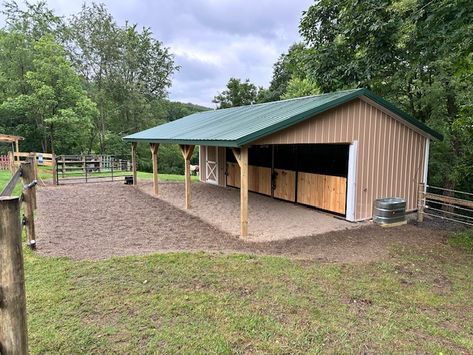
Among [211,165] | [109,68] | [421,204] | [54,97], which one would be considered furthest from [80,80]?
[421,204]

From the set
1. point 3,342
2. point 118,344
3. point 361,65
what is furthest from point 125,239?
point 361,65

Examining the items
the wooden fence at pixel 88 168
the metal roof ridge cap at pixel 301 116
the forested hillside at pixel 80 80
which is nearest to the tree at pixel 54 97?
the forested hillside at pixel 80 80

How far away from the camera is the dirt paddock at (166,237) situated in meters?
5.71

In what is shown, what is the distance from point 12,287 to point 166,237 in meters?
4.94

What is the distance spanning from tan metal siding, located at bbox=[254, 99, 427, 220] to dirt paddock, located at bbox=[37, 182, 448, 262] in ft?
3.54

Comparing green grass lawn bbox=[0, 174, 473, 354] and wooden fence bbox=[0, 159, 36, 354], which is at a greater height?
wooden fence bbox=[0, 159, 36, 354]

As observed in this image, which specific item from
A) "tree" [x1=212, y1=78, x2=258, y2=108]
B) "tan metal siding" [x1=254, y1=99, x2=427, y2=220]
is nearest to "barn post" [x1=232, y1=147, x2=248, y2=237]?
"tan metal siding" [x1=254, y1=99, x2=427, y2=220]

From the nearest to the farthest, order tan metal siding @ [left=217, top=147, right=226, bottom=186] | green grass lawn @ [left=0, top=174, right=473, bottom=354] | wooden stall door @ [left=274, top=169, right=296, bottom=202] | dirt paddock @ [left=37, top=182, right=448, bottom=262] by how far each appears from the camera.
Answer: green grass lawn @ [left=0, top=174, right=473, bottom=354]
dirt paddock @ [left=37, top=182, right=448, bottom=262]
wooden stall door @ [left=274, top=169, right=296, bottom=202]
tan metal siding @ [left=217, top=147, right=226, bottom=186]

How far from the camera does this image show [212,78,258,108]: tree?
35.0 m

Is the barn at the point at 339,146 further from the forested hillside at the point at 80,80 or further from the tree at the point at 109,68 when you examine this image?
the tree at the point at 109,68

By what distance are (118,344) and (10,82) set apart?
24084mm

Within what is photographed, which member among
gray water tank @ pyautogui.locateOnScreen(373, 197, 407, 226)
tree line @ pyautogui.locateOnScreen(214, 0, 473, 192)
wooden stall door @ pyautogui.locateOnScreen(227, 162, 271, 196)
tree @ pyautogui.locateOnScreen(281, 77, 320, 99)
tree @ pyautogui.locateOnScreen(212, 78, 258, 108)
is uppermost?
tree @ pyautogui.locateOnScreen(212, 78, 258, 108)

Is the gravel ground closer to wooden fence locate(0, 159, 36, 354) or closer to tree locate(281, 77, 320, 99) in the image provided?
wooden fence locate(0, 159, 36, 354)

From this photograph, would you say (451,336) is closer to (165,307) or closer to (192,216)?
(165,307)
